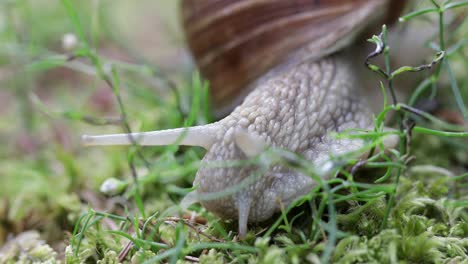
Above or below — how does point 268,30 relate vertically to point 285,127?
above

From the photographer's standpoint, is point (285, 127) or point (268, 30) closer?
point (285, 127)

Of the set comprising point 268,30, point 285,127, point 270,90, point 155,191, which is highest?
point 268,30

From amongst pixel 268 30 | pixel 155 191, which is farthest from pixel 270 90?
pixel 155 191

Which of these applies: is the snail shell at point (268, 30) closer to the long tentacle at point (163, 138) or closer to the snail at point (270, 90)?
the snail at point (270, 90)

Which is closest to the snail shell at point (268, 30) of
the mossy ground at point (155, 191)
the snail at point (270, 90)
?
the snail at point (270, 90)

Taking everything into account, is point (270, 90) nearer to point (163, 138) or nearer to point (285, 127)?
point (285, 127)
